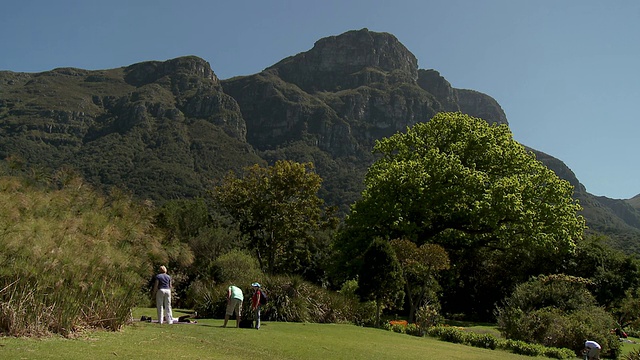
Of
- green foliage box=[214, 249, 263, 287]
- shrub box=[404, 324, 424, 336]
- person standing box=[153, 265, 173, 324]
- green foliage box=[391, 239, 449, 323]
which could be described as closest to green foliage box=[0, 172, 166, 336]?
person standing box=[153, 265, 173, 324]

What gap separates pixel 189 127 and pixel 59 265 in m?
130

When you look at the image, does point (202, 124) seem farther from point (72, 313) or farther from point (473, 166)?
point (72, 313)

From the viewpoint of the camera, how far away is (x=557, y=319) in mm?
16656

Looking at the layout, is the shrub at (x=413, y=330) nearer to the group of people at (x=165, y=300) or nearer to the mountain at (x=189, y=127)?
the group of people at (x=165, y=300)

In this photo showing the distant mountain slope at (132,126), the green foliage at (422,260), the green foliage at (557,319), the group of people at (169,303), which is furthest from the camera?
the distant mountain slope at (132,126)

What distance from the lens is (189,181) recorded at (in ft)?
322

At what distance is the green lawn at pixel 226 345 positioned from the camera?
25.6ft

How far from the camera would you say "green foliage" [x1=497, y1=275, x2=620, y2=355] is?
52.9ft

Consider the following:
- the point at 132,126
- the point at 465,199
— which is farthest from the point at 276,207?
the point at 132,126

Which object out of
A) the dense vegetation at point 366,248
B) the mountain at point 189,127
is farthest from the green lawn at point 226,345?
the mountain at point 189,127

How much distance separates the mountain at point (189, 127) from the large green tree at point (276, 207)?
3894cm

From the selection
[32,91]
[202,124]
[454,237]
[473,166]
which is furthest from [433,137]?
[32,91]

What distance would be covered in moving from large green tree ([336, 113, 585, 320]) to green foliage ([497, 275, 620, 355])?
459 centimetres

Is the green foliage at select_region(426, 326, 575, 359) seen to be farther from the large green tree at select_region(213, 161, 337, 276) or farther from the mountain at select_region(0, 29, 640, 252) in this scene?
the mountain at select_region(0, 29, 640, 252)
